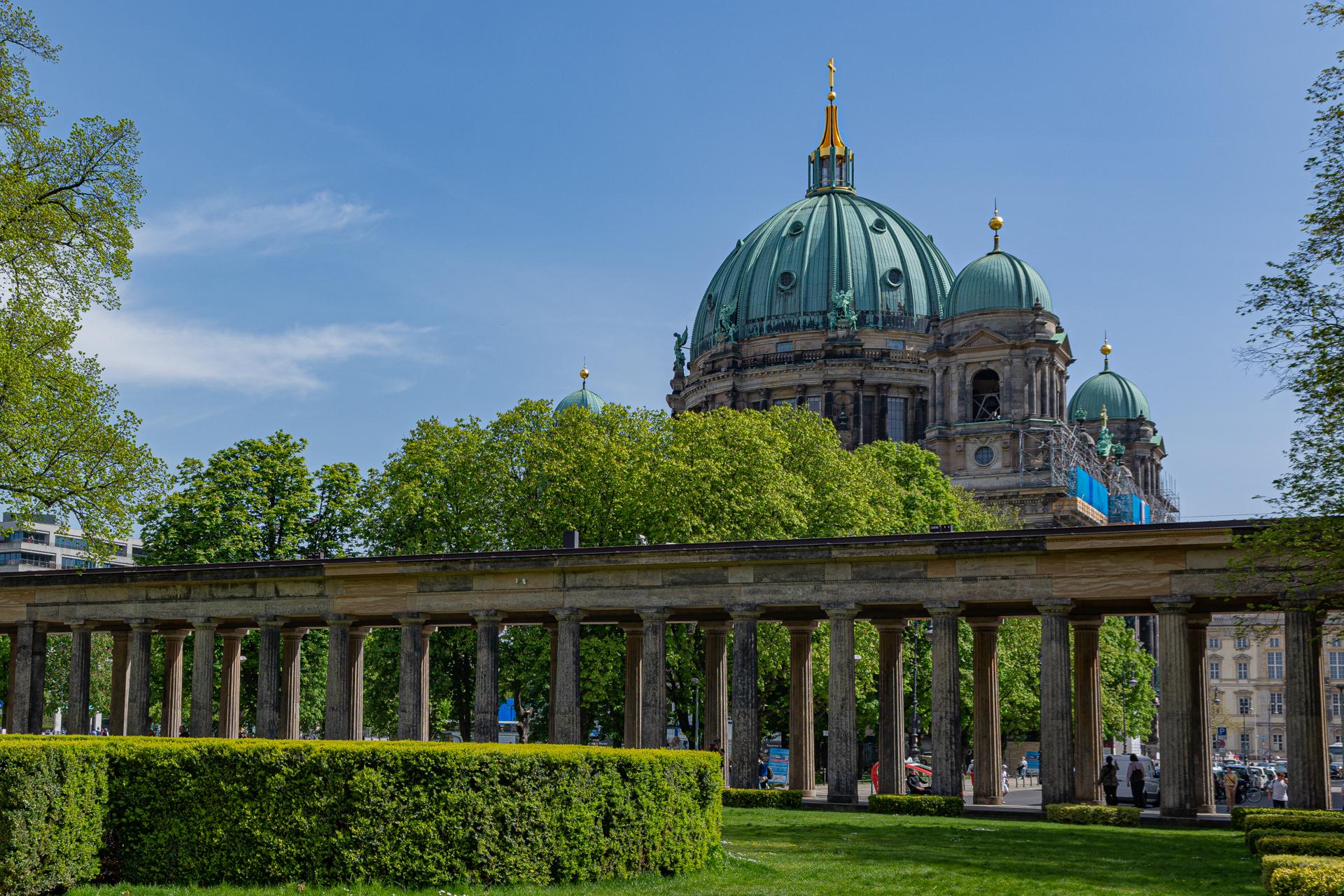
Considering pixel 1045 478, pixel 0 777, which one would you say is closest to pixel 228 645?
pixel 0 777

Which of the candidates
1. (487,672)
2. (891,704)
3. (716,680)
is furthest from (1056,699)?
(487,672)

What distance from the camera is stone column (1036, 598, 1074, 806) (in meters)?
43.9

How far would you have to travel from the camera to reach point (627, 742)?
51.2 metres

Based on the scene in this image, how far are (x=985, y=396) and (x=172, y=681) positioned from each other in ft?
259

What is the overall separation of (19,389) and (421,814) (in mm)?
20077

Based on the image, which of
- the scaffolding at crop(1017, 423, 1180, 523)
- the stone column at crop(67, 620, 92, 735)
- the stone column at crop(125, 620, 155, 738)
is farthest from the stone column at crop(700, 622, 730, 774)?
the scaffolding at crop(1017, 423, 1180, 523)

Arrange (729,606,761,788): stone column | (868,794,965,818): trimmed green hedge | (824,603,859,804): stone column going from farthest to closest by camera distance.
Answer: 1. (729,606,761,788): stone column
2. (824,603,859,804): stone column
3. (868,794,965,818): trimmed green hedge

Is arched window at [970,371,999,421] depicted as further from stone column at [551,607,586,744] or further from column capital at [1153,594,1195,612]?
column capital at [1153,594,1195,612]

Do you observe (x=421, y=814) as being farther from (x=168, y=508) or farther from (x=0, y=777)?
(x=168, y=508)

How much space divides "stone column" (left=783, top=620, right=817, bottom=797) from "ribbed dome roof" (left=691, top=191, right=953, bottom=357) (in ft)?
305

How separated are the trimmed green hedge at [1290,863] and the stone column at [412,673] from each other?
3489 cm

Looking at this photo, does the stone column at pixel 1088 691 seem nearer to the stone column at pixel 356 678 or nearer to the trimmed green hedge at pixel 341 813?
the stone column at pixel 356 678

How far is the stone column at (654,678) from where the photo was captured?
4881 cm

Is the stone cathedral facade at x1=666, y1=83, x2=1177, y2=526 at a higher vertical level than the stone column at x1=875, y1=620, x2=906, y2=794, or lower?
higher
